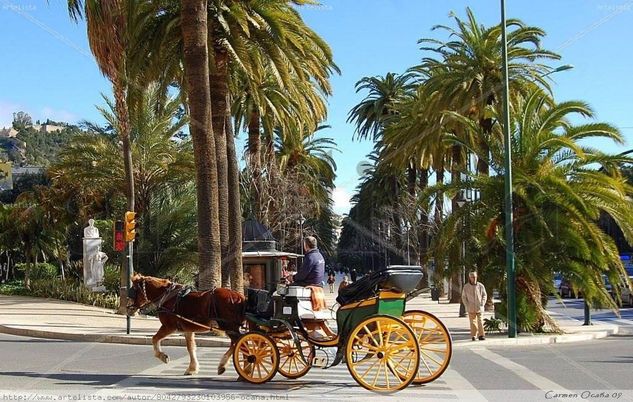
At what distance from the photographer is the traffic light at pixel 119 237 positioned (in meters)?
21.6

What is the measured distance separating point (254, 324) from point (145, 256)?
21.8 metres

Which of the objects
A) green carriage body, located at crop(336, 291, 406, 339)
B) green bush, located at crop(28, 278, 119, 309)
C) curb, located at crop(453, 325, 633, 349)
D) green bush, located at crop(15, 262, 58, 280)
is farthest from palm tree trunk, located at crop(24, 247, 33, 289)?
green carriage body, located at crop(336, 291, 406, 339)

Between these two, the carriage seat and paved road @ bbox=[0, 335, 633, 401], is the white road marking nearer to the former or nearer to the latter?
paved road @ bbox=[0, 335, 633, 401]

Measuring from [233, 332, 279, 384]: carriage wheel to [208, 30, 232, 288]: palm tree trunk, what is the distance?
1114 centimetres

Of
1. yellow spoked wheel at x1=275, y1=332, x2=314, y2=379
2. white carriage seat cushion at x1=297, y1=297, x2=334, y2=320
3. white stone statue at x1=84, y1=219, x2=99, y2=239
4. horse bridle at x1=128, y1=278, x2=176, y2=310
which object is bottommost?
yellow spoked wheel at x1=275, y1=332, x2=314, y2=379

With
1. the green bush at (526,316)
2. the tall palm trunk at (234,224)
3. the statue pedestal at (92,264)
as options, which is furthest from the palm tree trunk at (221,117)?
the statue pedestal at (92,264)

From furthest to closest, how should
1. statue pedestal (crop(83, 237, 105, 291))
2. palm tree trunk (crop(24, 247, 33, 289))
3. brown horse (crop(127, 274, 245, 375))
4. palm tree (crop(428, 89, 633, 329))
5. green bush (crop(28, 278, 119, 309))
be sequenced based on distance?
palm tree trunk (crop(24, 247, 33, 289)) < statue pedestal (crop(83, 237, 105, 291)) < green bush (crop(28, 278, 119, 309)) < palm tree (crop(428, 89, 633, 329)) < brown horse (crop(127, 274, 245, 375))

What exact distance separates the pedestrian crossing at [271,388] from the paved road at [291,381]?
0.01 meters

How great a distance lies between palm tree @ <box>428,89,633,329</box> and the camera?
20.1 meters

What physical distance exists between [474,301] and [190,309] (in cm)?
897

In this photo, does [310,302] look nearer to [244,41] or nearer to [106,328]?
[106,328]

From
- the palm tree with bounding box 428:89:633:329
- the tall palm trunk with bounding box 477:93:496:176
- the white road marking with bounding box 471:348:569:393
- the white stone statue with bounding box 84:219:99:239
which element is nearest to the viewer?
the white road marking with bounding box 471:348:569:393

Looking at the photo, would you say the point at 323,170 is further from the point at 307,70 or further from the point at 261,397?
the point at 261,397

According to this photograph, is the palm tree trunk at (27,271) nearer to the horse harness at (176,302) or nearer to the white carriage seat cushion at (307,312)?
the horse harness at (176,302)
